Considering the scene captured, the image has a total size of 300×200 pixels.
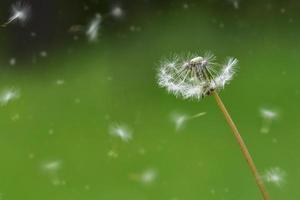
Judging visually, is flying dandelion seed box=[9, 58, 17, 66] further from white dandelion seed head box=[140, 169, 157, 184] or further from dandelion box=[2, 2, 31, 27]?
white dandelion seed head box=[140, 169, 157, 184]

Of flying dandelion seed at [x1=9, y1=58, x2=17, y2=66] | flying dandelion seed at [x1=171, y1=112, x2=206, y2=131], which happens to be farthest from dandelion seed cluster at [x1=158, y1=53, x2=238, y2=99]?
flying dandelion seed at [x1=9, y1=58, x2=17, y2=66]

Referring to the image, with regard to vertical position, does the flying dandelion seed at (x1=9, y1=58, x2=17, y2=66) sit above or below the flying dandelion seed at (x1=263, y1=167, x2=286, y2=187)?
above

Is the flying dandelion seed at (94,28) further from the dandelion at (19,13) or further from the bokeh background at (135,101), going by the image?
the dandelion at (19,13)

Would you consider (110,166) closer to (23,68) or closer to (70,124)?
(70,124)

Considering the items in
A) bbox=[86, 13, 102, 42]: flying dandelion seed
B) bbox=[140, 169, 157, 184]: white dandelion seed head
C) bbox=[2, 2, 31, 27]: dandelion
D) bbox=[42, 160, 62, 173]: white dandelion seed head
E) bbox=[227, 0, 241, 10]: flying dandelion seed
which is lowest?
bbox=[140, 169, 157, 184]: white dandelion seed head

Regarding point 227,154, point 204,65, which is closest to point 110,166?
point 227,154

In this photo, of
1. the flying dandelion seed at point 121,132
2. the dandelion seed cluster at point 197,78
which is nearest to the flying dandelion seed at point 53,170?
the flying dandelion seed at point 121,132

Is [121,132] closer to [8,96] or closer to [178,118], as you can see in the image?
[178,118]

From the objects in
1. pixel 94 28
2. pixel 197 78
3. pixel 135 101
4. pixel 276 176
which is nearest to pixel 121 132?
pixel 135 101
